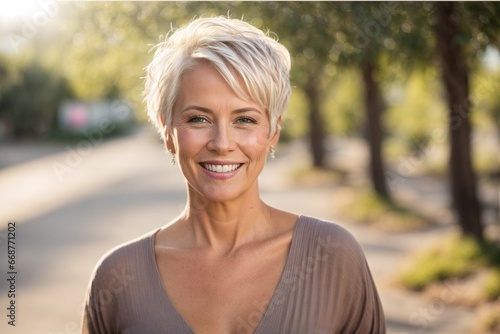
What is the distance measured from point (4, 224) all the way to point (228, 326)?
49.8 feet

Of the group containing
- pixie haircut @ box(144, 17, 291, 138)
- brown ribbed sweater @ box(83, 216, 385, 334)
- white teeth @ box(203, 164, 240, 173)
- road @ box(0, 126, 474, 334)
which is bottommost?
road @ box(0, 126, 474, 334)

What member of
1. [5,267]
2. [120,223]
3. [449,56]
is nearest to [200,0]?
[449,56]

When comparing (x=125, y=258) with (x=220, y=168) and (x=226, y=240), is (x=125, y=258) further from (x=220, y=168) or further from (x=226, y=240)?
(x=220, y=168)

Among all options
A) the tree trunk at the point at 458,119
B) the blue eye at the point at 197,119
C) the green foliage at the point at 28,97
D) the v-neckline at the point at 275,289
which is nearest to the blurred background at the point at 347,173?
the tree trunk at the point at 458,119

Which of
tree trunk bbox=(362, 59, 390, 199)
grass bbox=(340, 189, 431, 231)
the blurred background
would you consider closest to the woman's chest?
the blurred background

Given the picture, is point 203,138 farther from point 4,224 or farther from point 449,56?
point 4,224

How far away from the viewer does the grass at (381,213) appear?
14359mm

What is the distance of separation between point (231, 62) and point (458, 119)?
7581 mm

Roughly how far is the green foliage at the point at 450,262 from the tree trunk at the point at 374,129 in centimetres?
543

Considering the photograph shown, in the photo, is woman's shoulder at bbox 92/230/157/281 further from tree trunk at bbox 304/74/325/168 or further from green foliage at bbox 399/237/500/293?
tree trunk at bbox 304/74/325/168

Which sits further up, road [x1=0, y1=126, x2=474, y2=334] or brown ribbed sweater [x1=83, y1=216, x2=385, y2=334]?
brown ribbed sweater [x1=83, y1=216, x2=385, y2=334]

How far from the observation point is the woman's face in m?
2.26

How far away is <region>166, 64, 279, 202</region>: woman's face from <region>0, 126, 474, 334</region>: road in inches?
245

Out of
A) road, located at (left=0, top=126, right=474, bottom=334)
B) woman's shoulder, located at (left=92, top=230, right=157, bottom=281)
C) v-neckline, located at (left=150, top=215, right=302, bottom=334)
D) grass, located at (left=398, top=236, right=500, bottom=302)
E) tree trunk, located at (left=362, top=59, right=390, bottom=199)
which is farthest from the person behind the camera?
tree trunk, located at (left=362, top=59, right=390, bottom=199)
